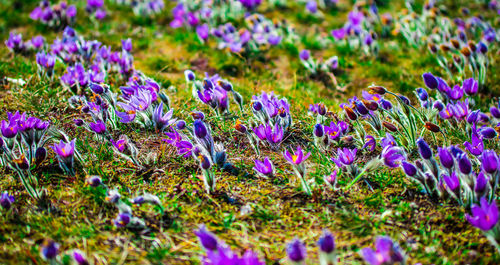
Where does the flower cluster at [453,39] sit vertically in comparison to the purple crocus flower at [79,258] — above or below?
above

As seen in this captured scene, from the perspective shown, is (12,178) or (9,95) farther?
(9,95)

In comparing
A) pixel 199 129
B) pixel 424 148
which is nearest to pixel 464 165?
pixel 424 148

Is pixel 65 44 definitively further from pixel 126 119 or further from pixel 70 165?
pixel 70 165

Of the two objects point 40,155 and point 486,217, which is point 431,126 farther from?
point 40,155

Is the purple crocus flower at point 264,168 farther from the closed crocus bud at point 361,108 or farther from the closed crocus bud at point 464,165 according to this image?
the closed crocus bud at point 464,165

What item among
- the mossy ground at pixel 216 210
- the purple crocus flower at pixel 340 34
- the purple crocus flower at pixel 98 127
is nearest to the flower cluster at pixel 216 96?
the mossy ground at pixel 216 210

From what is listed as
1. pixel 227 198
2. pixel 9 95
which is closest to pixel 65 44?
pixel 9 95

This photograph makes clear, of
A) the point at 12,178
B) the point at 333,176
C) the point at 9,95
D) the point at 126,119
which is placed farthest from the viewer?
the point at 9,95

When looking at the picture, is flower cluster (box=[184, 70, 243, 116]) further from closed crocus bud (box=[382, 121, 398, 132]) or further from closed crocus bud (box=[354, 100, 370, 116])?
closed crocus bud (box=[382, 121, 398, 132])

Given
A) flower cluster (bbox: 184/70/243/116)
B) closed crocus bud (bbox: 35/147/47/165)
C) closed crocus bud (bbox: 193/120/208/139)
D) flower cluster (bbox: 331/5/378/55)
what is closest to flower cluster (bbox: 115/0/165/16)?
flower cluster (bbox: 331/5/378/55)
